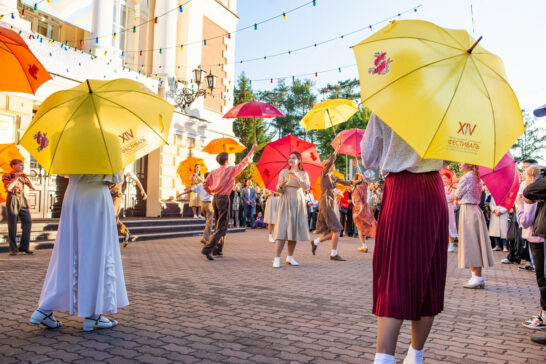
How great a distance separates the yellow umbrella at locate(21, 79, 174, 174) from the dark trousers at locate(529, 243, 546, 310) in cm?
405

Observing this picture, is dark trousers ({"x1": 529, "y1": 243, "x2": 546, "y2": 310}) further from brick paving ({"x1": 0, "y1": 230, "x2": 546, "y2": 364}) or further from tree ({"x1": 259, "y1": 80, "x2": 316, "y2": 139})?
tree ({"x1": 259, "y1": 80, "x2": 316, "y2": 139})

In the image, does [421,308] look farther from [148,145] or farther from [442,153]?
[148,145]

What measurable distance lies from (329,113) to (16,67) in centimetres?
637

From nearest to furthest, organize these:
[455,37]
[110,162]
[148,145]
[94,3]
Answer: [455,37] < [110,162] < [148,145] < [94,3]

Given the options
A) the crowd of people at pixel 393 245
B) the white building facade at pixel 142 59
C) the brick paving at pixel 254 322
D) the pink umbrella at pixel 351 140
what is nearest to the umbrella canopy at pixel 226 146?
the white building facade at pixel 142 59

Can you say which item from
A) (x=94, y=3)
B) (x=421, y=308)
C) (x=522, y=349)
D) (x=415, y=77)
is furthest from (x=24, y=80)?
(x=94, y=3)

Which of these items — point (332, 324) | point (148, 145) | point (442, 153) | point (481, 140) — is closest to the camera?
point (442, 153)

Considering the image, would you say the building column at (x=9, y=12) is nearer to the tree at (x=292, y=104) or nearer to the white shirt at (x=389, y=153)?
the white shirt at (x=389, y=153)

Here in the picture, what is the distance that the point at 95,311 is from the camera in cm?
407

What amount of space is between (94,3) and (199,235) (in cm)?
922

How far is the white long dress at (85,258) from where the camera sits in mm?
4086

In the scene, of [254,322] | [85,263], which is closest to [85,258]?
[85,263]

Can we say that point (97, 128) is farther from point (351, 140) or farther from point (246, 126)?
point (246, 126)

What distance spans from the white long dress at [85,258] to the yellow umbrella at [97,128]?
0.41m
